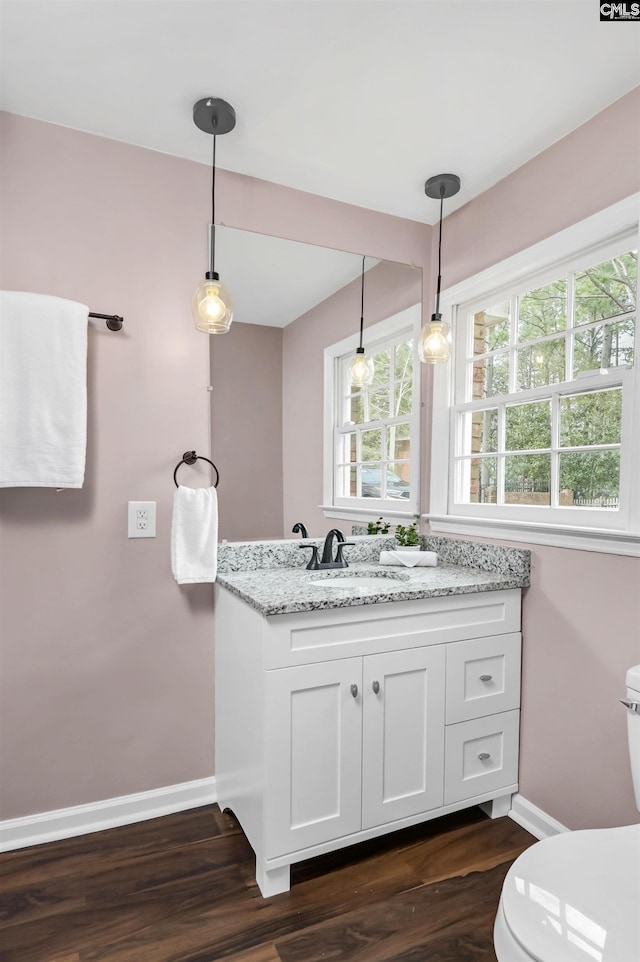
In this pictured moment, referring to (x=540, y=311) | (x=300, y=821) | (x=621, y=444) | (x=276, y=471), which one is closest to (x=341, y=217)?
(x=540, y=311)

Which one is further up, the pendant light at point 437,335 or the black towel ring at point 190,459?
the pendant light at point 437,335

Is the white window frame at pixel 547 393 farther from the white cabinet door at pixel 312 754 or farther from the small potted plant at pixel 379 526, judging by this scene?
the white cabinet door at pixel 312 754

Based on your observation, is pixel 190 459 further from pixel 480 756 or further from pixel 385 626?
pixel 480 756

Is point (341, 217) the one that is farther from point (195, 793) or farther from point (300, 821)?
point (195, 793)

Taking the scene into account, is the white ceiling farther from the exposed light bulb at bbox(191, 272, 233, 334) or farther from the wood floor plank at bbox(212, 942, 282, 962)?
the wood floor plank at bbox(212, 942, 282, 962)

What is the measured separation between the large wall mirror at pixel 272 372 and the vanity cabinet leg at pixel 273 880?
3.45ft

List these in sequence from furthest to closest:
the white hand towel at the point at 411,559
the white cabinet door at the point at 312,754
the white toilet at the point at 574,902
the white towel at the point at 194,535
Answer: the white hand towel at the point at 411,559
the white towel at the point at 194,535
the white cabinet door at the point at 312,754
the white toilet at the point at 574,902

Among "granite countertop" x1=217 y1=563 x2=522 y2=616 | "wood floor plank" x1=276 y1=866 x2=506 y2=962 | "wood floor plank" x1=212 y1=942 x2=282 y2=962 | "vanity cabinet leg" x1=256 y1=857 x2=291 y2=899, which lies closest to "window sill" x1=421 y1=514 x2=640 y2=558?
"granite countertop" x1=217 y1=563 x2=522 y2=616

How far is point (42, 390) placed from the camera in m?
1.67

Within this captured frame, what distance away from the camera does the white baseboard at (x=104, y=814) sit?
1732 millimetres

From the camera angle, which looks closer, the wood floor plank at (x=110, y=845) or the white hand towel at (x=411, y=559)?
the wood floor plank at (x=110, y=845)

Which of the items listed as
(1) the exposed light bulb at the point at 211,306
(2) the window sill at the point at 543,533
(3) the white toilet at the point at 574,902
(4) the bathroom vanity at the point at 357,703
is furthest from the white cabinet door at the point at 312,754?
(1) the exposed light bulb at the point at 211,306
